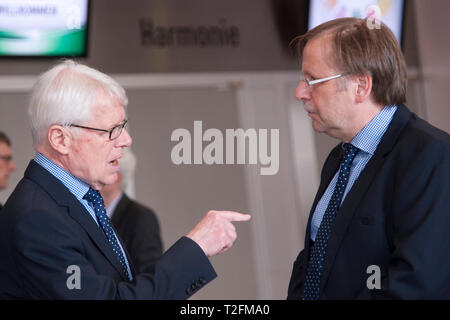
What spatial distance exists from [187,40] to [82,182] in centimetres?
350

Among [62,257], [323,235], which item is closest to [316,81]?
[323,235]

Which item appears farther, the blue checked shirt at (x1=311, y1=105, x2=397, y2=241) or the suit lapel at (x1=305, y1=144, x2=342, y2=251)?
the suit lapel at (x1=305, y1=144, x2=342, y2=251)

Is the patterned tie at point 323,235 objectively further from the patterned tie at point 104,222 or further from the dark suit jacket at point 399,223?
the patterned tie at point 104,222

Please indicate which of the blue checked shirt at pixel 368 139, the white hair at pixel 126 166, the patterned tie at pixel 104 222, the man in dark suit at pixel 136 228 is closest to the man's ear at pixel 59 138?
the patterned tie at pixel 104 222

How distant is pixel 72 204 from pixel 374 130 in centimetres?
98

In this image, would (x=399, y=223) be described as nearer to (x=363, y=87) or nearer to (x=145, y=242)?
(x=363, y=87)

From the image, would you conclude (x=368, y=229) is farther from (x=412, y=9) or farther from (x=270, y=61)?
(x=412, y=9)

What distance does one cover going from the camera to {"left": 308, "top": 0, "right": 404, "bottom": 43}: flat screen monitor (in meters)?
5.45

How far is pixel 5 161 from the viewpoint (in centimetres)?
464

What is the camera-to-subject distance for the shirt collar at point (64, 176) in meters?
2.23

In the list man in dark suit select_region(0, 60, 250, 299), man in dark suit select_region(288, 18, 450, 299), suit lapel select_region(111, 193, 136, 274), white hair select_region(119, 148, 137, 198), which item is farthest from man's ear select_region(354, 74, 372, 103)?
white hair select_region(119, 148, 137, 198)

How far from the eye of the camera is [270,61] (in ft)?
19.1

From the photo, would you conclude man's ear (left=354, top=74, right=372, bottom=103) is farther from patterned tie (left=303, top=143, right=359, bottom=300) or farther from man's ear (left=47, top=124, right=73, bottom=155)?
man's ear (left=47, top=124, right=73, bottom=155)

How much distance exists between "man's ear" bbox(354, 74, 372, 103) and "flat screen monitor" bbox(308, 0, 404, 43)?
322 cm
